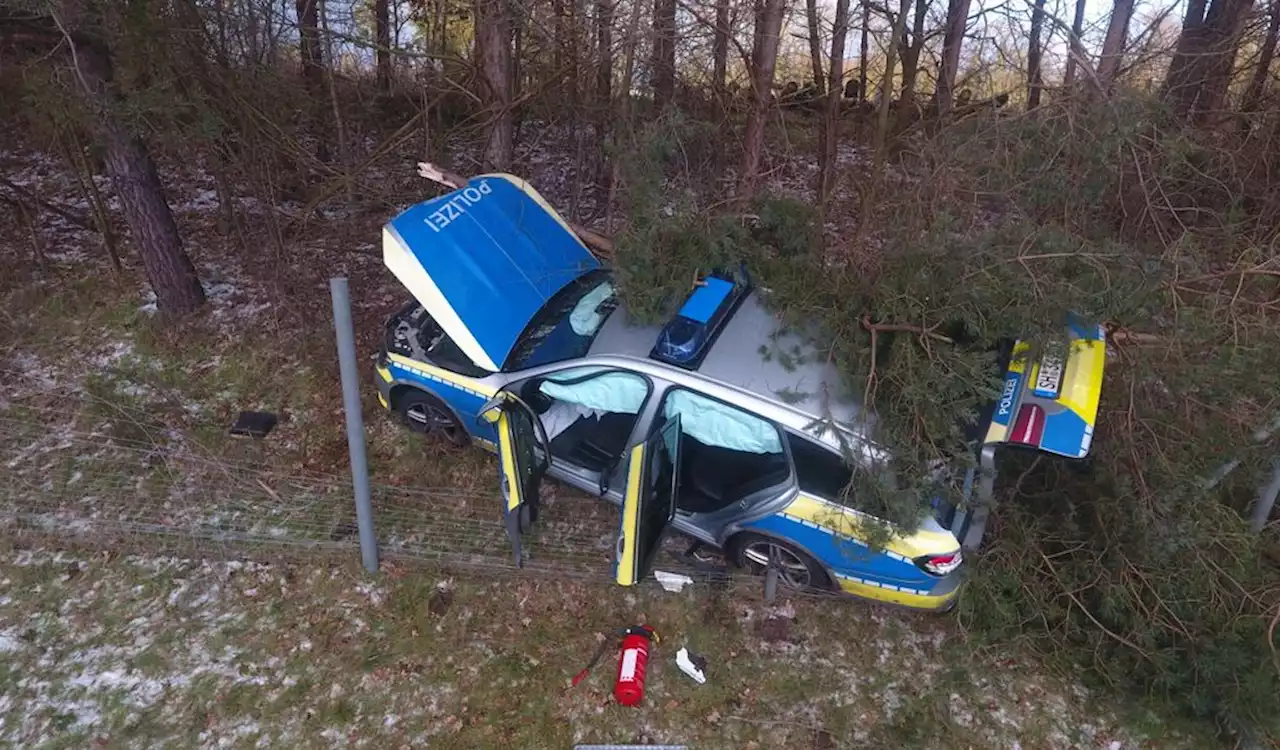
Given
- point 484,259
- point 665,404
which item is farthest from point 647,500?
point 484,259

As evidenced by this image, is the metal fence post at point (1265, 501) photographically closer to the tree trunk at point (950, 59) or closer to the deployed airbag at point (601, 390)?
the deployed airbag at point (601, 390)

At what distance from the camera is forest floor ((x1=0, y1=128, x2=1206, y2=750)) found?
403 cm

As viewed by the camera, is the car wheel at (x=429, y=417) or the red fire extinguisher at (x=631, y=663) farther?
the car wheel at (x=429, y=417)

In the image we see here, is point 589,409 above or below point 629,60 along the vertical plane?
below

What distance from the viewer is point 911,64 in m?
7.21

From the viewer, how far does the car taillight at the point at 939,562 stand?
13.4ft

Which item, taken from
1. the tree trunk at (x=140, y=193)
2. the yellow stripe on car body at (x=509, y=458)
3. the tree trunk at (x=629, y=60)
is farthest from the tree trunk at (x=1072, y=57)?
the tree trunk at (x=140, y=193)

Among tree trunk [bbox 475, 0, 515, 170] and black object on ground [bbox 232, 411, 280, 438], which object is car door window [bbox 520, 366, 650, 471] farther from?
tree trunk [bbox 475, 0, 515, 170]

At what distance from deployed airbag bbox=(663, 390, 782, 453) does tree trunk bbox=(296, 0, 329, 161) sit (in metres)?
5.18

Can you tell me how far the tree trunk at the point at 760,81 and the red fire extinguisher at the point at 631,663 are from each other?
3.53 metres

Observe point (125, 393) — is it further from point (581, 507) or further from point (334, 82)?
point (581, 507)

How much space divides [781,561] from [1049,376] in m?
1.85

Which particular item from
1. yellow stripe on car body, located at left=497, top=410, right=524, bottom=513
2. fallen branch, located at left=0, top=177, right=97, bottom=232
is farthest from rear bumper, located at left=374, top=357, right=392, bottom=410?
fallen branch, located at left=0, top=177, right=97, bottom=232

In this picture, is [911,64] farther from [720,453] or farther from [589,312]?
[720,453]
